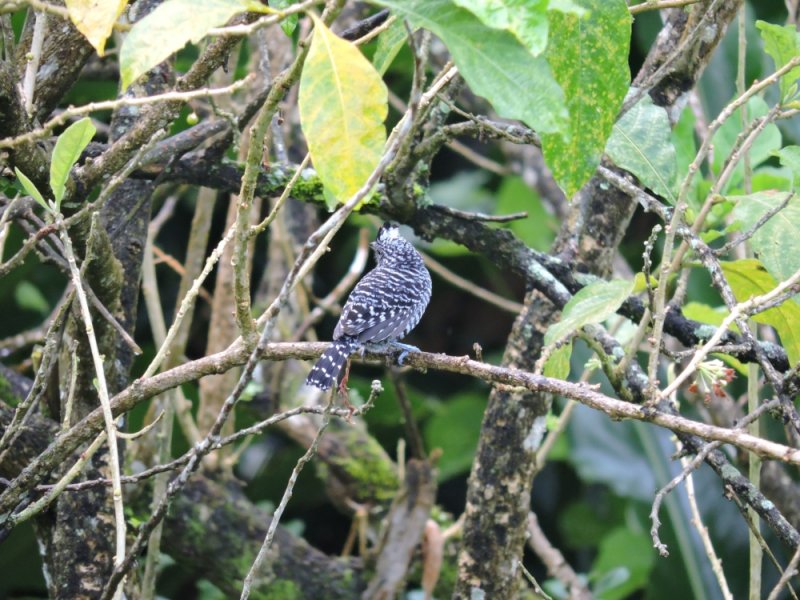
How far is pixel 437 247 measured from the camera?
6.43 m

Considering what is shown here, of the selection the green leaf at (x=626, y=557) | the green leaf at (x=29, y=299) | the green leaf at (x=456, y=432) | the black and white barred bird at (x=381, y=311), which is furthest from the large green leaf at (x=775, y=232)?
the green leaf at (x=29, y=299)

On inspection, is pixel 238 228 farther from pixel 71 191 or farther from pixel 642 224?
pixel 642 224

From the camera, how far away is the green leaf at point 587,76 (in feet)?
5.92

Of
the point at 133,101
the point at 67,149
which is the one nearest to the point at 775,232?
the point at 133,101

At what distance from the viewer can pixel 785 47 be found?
247 centimetres

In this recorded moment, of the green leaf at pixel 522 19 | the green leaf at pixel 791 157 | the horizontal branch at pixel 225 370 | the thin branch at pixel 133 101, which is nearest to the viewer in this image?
the green leaf at pixel 522 19

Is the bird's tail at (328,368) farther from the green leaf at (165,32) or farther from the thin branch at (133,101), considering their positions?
the green leaf at (165,32)

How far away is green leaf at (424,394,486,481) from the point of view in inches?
246

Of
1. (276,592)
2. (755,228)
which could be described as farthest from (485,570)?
(755,228)

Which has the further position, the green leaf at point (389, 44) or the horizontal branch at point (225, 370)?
the green leaf at point (389, 44)

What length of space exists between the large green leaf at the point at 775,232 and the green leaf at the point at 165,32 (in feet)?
4.46

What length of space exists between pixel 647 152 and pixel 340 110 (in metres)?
1.25

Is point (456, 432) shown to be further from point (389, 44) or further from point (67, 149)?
point (67, 149)

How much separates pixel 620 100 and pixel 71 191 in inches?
55.8
